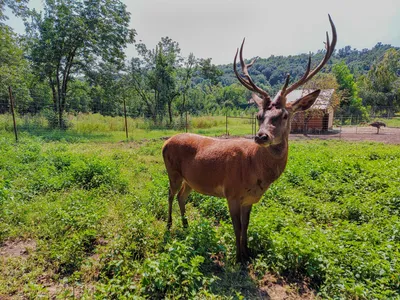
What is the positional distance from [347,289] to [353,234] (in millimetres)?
1414

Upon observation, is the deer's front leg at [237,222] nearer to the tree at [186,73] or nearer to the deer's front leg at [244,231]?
the deer's front leg at [244,231]

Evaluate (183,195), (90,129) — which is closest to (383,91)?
(90,129)

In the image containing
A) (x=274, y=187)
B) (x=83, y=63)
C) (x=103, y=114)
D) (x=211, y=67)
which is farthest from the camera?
(x=211, y=67)

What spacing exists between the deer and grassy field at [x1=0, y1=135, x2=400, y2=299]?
53 cm

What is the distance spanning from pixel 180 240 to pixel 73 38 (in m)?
23.4

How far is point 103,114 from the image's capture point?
25750 mm

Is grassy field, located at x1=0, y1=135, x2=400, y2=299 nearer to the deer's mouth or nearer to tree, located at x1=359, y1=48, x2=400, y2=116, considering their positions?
the deer's mouth

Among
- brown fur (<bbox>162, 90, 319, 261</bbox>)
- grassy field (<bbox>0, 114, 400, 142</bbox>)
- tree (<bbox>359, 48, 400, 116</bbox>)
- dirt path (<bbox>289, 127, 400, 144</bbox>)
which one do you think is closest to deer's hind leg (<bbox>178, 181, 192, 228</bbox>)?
brown fur (<bbox>162, 90, 319, 261</bbox>)

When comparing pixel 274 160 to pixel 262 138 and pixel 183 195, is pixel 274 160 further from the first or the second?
pixel 183 195

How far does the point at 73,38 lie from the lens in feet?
71.0

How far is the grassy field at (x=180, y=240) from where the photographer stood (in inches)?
129

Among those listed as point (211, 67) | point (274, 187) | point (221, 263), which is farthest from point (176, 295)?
point (211, 67)

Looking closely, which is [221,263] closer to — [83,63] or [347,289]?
[347,289]

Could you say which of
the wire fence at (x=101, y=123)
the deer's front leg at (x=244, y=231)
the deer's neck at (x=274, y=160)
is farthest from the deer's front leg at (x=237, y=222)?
the wire fence at (x=101, y=123)
